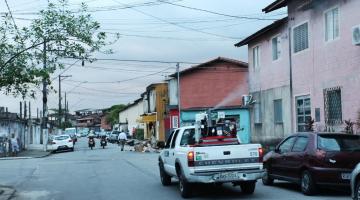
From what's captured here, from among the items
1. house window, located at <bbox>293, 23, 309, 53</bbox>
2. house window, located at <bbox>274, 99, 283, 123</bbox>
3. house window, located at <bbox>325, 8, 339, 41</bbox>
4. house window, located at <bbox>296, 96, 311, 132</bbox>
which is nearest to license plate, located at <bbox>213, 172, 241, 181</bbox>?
house window, located at <bbox>325, 8, 339, 41</bbox>

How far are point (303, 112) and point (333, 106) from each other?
2402 millimetres

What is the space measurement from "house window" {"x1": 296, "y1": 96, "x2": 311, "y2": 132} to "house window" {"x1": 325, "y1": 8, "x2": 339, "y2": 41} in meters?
2.90

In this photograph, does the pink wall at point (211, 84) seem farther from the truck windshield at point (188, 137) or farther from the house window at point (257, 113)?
the truck windshield at point (188, 137)

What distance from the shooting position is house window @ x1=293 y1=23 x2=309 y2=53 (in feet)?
70.7

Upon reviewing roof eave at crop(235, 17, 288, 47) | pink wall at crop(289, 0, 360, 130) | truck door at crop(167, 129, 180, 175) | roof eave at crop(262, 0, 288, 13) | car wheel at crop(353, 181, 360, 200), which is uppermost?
roof eave at crop(262, 0, 288, 13)

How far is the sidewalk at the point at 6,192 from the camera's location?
14.6 metres

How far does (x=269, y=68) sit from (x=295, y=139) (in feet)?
38.8

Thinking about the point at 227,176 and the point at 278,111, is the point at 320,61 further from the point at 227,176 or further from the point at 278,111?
the point at 227,176

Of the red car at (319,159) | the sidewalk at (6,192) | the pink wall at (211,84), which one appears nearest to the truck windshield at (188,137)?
the red car at (319,159)

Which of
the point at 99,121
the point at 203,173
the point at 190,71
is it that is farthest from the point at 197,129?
the point at 99,121

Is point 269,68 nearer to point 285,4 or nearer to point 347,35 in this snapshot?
point 285,4

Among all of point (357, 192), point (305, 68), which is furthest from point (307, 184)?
point (305, 68)

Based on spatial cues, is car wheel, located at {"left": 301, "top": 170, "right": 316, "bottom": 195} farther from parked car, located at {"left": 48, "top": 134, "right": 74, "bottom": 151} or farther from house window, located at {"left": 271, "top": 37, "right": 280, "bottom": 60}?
parked car, located at {"left": 48, "top": 134, "right": 74, "bottom": 151}

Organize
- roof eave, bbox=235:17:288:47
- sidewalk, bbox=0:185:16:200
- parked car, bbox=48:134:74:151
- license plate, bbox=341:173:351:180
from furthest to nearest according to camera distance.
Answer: parked car, bbox=48:134:74:151 → roof eave, bbox=235:17:288:47 → sidewalk, bbox=0:185:16:200 → license plate, bbox=341:173:351:180
